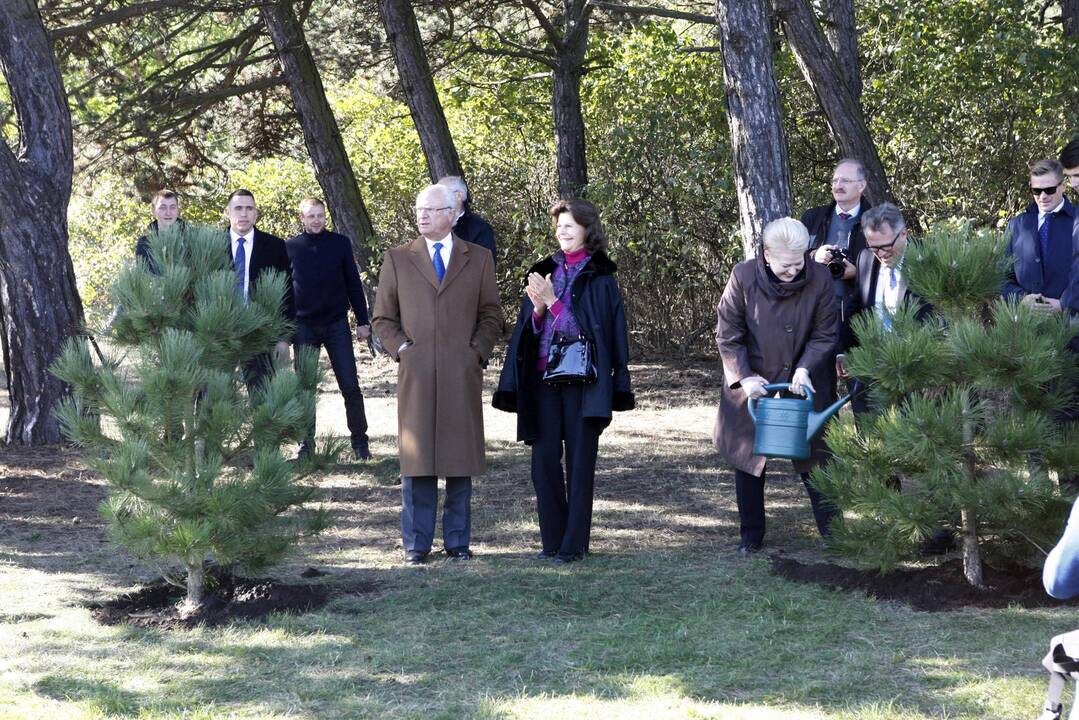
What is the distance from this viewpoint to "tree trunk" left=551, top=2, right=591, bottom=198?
15547 mm

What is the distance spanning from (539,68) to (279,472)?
1390 centimetres

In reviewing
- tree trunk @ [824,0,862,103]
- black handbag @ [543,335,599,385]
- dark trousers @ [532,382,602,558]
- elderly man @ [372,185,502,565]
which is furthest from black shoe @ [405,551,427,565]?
tree trunk @ [824,0,862,103]

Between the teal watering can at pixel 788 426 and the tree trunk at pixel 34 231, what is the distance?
6.73 m

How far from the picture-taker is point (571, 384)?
22.6 feet

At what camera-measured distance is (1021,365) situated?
5.71 metres

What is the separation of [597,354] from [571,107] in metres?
9.46

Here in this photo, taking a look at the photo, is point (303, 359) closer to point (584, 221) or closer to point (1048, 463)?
point (584, 221)

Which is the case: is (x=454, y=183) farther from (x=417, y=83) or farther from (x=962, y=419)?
(x=417, y=83)

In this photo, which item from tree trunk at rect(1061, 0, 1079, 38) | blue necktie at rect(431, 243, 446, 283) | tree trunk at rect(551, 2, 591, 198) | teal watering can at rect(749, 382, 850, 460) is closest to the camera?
teal watering can at rect(749, 382, 850, 460)

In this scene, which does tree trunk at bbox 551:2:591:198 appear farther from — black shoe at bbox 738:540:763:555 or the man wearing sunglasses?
black shoe at bbox 738:540:763:555

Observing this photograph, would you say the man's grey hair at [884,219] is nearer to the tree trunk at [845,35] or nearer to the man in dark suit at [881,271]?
the man in dark suit at [881,271]

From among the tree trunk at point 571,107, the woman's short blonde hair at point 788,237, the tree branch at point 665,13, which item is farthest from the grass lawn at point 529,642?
the tree trunk at point 571,107

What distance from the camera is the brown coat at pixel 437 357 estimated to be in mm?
6898

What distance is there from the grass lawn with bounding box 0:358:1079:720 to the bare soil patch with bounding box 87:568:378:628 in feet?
0.30
